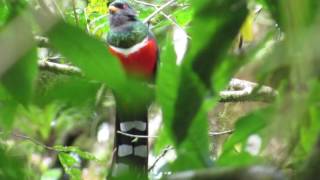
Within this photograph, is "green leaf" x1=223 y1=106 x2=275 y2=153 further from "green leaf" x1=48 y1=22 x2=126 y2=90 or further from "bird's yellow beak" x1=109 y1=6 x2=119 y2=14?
"bird's yellow beak" x1=109 y1=6 x2=119 y2=14

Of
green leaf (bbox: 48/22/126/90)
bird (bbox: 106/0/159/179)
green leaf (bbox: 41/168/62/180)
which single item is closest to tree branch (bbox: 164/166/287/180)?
green leaf (bbox: 48/22/126/90)

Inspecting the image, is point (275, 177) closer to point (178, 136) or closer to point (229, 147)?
point (178, 136)

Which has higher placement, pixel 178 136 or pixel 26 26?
pixel 26 26

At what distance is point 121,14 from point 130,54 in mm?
228

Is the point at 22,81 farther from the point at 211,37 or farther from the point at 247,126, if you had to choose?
the point at 247,126

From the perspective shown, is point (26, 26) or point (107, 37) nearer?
point (26, 26)

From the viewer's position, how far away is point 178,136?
702 millimetres

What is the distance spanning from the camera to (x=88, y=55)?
68 cm

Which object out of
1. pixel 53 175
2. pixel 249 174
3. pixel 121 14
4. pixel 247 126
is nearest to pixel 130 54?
pixel 121 14

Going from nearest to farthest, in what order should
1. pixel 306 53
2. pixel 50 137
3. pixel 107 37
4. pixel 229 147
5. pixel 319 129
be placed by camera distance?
pixel 306 53 → pixel 319 129 → pixel 229 147 → pixel 107 37 → pixel 50 137

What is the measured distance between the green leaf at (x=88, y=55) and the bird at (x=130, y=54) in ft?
5.94

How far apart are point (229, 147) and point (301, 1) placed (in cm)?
35

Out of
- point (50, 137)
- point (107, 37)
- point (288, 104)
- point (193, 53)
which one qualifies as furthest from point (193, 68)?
point (50, 137)

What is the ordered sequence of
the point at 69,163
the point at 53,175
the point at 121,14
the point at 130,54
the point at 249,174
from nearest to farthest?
the point at 249,174
the point at 69,163
the point at 130,54
the point at 121,14
the point at 53,175
